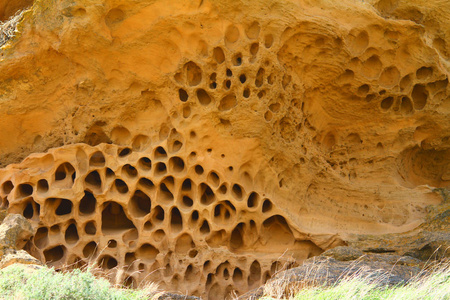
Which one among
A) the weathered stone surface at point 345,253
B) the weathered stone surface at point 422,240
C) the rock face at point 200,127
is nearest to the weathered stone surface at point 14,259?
the rock face at point 200,127

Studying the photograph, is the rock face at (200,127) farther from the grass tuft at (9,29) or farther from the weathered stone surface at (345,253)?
the weathered stone surface at (345,253)

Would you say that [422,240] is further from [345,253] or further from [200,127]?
[200,127]

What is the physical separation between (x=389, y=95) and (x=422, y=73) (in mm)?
573

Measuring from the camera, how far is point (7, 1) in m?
9.38

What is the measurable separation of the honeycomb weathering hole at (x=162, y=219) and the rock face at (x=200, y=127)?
0.8 inches

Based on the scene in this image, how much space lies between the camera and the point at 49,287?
195 inches

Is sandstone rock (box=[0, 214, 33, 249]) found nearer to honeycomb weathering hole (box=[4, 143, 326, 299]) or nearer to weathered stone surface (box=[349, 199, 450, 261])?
honeycomb weathering hole (box=[4, 143, 326, 299])

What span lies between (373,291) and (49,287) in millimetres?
2955

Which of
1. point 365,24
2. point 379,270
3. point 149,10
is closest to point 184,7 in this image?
point 149,10

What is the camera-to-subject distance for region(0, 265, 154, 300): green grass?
4.88 m

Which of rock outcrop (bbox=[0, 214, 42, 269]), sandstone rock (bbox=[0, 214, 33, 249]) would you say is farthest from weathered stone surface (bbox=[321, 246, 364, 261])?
sandstone rock (bbox=[0, 214, 33, 249])

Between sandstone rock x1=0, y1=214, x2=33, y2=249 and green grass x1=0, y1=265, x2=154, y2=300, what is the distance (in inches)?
42.2

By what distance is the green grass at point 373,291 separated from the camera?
5.14 meters

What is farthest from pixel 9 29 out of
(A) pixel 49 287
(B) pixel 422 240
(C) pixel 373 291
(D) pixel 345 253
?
(B) pixel 422 240
